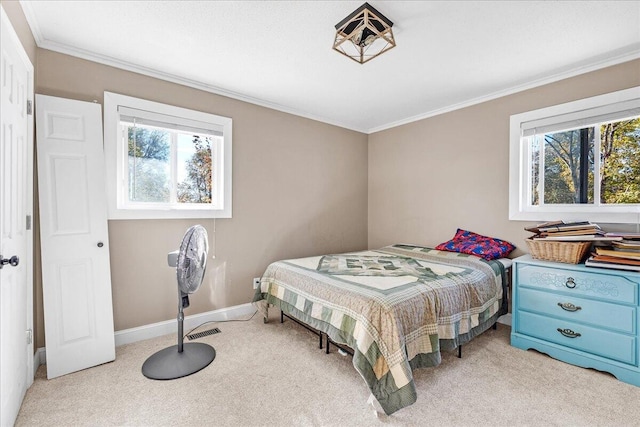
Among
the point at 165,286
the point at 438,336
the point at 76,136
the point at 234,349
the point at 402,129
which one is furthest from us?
the point at 402,129

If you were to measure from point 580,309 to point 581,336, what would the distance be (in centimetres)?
19

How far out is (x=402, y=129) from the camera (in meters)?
3.99

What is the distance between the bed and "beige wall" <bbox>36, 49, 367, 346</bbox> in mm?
541

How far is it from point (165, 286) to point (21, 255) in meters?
1.10

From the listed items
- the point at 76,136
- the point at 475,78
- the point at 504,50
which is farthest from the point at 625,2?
the point at 76,136

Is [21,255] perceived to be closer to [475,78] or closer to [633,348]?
[475,78]

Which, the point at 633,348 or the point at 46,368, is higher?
the point at 633,348

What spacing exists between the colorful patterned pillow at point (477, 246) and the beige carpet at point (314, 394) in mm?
883

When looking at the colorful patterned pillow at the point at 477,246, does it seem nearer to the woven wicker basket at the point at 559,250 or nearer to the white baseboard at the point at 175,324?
the woven wicker basket at the point at 559,250

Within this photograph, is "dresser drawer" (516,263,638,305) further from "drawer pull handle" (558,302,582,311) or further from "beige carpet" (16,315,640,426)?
"beige carpet" (16,315,640,426)

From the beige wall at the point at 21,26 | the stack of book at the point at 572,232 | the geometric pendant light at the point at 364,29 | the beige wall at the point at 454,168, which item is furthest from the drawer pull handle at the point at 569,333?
the beige wall at the point at 21,26

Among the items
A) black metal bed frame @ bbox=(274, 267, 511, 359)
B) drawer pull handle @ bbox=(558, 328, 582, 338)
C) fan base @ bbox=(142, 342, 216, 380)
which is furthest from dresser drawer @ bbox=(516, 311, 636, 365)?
fan base @ bbox=(142, 342, 216, 380)

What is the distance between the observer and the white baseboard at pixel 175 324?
250 centimetres

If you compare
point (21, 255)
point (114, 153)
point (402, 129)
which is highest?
point (402, 129)
